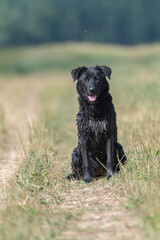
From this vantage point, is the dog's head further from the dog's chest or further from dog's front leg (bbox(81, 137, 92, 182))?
dog's front leg (bbox(81, 137, 92, 182))

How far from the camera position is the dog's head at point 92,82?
211 inches

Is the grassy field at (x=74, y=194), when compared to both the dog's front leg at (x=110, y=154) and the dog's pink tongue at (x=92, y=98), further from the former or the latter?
the dog's pink tongue at (x=92, y=98)

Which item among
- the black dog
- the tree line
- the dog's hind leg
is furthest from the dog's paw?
the tree line

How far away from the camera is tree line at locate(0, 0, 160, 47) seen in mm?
47281

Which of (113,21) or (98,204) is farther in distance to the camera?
(113,21)

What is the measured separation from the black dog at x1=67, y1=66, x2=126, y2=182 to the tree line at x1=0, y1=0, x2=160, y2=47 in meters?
37.9

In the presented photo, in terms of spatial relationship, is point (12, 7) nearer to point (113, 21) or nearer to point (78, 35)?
point (78, 35)

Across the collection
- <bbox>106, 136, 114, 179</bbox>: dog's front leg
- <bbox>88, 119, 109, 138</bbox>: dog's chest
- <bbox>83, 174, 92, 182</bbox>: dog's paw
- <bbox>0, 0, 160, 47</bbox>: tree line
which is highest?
<bbox>0, 0, 160, 47</bbox>: tree line

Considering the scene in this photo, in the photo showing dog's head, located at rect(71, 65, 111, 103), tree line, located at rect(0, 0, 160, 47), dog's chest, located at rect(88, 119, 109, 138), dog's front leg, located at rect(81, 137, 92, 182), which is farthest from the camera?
tree line, located at rect(0, 0, 160, 47)

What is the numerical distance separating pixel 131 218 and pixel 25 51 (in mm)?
35609

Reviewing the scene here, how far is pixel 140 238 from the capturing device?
11.0ft

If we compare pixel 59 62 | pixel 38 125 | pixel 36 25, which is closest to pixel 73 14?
pixel 36 25

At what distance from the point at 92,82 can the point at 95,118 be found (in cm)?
45

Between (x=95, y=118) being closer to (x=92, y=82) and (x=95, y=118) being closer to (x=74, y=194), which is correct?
(x=92, y=82)
